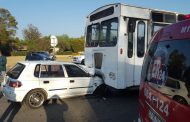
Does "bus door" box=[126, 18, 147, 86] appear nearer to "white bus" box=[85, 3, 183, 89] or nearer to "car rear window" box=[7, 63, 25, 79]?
"white bus" box=[85, 3, 183, 89]

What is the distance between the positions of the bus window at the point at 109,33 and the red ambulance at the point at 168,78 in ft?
16.1

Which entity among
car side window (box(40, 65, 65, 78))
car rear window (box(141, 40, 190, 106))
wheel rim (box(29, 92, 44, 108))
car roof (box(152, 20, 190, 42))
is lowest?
wheel rim (box(29, 92, 44, 108))

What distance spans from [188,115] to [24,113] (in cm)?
619

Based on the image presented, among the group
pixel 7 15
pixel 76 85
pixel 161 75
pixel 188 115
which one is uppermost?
pixel 7 15

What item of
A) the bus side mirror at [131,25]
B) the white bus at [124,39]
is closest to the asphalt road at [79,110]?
the white bus at [124,39]

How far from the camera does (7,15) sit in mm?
70812

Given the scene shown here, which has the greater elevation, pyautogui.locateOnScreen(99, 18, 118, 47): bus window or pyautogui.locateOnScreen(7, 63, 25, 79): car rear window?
pyautogui.locateOnScreen(99, 18, 118, 47): bus window

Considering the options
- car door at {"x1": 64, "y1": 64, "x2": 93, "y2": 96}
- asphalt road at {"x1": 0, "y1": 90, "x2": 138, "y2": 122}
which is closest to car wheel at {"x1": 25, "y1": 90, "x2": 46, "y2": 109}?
asphalt road at {"x1": 0, "y1": 90, "x2": 138, "y2": 122}

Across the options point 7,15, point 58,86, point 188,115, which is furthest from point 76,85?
point 7,15

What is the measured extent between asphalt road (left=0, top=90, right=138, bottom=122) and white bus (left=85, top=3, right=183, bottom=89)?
719mm

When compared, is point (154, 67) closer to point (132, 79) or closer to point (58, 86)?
point (132, 79)

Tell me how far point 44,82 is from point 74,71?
124cm

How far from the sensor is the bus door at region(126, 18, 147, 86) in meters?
8.38

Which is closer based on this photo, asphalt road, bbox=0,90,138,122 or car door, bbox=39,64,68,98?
asphalt road, bbox=0,90,138,122
